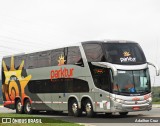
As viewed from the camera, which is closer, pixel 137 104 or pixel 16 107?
pixel 137 104

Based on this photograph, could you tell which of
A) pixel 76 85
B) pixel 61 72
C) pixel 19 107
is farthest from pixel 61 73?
pixel 19 107

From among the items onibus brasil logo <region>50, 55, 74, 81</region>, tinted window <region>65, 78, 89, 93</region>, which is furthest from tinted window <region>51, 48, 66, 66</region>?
tinted window <region>65, 78, 89, 93</region>

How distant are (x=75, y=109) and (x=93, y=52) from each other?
133 inches

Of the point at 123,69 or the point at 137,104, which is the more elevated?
the point at 123,69

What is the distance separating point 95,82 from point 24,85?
7.68 meters

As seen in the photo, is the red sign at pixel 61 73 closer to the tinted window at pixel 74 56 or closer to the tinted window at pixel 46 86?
the tinted window at pixel 46 86

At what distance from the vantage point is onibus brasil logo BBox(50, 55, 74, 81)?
2283cm

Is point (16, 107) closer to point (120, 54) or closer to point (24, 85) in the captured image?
point (24, 85)

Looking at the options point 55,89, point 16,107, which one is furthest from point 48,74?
point 16,107

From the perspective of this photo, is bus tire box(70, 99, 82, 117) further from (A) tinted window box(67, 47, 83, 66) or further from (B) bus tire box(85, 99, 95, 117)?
(A) tinted window box(67, 47, 83, 66)

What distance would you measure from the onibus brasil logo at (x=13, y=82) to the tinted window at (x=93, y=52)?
20.6 ft

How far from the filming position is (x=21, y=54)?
28094mm

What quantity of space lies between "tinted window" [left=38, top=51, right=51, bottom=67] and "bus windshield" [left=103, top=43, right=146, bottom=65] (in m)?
5.01

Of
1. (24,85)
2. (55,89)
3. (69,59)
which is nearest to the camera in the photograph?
(69,59)
